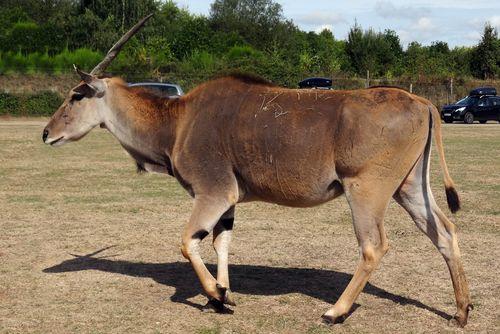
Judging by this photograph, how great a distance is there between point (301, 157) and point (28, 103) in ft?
133

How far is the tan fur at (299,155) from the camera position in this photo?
725 centimetres

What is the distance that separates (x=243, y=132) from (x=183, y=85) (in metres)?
41.3

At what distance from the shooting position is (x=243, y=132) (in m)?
7.84

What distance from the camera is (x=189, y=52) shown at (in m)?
62.9

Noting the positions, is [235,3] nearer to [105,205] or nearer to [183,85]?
[183,85]

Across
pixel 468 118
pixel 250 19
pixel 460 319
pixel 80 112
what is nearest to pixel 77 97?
pixel 80 112

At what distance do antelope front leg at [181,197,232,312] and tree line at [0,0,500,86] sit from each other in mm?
41289

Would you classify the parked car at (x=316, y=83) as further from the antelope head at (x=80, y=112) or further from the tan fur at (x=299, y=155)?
the tan fur at (x=299, y=155)

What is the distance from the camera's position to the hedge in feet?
149

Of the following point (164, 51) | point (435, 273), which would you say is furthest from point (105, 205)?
point (164, 51)

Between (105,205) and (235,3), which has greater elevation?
(235,3)

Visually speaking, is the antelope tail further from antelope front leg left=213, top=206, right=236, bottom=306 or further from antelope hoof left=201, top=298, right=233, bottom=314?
antelope hoof left=201, top=298, right=233, bottom=314

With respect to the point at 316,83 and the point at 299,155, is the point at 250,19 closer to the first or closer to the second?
the point at 316,83

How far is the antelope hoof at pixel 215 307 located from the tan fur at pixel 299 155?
0.11 metres
